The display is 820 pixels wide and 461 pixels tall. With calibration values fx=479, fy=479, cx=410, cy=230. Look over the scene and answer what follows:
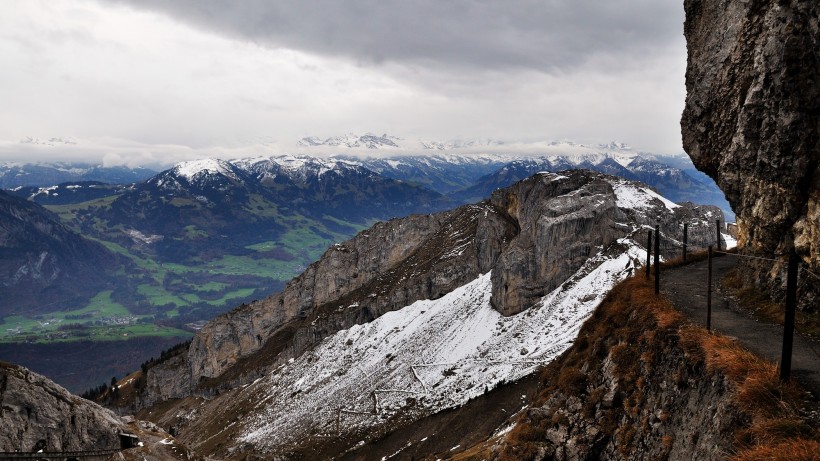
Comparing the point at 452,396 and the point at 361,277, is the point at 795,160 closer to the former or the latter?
the point at 452,396

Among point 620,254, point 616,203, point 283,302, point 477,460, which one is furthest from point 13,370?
point 283,302

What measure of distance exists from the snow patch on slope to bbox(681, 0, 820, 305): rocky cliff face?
5703 centimetres

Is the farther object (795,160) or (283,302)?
(283,302)

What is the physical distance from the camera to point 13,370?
51.6m

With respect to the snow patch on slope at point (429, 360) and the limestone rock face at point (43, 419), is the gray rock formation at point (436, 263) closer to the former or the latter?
the snow patch on slope at point (429, 360)

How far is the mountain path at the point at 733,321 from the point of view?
16.9 metres

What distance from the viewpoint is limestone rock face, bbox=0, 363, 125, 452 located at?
47625 mm

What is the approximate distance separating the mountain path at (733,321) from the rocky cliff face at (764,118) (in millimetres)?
2647

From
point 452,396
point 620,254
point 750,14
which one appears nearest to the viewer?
point 750,14

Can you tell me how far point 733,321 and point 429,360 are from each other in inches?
3371

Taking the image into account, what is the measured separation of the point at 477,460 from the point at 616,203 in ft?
277

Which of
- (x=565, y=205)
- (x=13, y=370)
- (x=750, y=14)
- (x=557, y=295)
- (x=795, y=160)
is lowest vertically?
(x=557, y=295)

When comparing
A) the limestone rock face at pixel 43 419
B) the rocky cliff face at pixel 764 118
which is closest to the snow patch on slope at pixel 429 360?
the limestone rock face at pixel 43 419

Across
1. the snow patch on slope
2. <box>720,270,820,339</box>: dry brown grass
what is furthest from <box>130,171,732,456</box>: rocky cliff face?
<box>720,270,820,339</box>: dry brown grass
